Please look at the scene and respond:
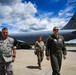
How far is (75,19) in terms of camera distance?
31047 mm

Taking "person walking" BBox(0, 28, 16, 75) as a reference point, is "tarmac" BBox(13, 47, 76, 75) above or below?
below

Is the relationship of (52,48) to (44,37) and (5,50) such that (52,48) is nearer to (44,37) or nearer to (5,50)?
(5,50)

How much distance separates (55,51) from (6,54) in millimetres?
1767

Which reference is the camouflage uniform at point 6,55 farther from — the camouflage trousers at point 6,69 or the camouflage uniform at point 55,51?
the camouflage uniform at point 55,51

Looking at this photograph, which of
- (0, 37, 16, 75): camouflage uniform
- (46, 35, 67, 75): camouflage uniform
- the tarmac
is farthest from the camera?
the tarmac

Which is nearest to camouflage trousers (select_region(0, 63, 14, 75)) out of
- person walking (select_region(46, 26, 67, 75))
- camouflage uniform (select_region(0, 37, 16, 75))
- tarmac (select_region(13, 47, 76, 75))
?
camouflage uniform (select_region(0, 37, 16, 75))

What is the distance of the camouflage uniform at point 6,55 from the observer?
4992 millimetres

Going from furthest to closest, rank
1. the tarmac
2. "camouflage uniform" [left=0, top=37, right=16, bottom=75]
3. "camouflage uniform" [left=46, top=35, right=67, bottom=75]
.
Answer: the tarmac → "camouflage uniform" [left=46, top=35, right=67, bottom=75] → "camouflage uniform" [left=0, top=37, right=16, bottom=75]

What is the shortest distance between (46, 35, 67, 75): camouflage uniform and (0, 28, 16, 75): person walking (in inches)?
57.6

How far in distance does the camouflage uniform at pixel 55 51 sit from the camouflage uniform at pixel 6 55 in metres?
1.50

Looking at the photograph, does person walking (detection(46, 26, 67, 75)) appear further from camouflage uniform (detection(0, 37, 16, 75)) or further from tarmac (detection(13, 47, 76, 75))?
tarmac (detection(13, 47, 76, 75))

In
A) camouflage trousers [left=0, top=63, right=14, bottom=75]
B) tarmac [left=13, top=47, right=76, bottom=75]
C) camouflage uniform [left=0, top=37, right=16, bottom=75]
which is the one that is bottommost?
tarmac [left=13, top=47, right=76, bottom=75]

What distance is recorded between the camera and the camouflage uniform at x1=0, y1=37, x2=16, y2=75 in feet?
16.4

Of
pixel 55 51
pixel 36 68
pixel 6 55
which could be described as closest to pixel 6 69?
pixel 6 55
